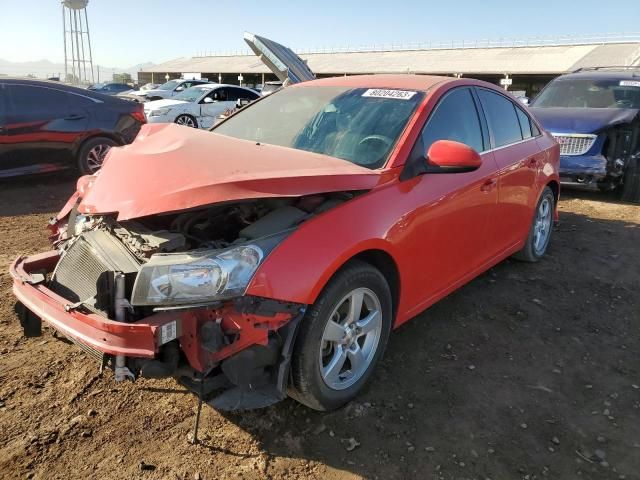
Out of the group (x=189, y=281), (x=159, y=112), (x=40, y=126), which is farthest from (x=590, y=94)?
(x=159, y=112)

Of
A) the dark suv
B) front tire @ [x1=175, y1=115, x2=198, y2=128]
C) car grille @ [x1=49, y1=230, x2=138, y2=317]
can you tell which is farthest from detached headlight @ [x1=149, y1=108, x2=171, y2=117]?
car grille @ [x1=49, y1=230, x2=138, y2=317]

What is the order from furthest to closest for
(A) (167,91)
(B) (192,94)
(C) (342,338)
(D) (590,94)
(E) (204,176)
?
1. (A) (167,91)
2. (B) (192,94)
3. (D) (590,94)
4. (C) (342,338)
5. (E) (204,176)

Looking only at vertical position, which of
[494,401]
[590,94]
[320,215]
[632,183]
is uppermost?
[590,94]

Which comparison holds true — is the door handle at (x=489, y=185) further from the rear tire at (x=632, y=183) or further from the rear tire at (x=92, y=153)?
the rear tire at (x=92, y=153)

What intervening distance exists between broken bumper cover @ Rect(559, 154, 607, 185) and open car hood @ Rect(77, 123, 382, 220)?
19.9 feet

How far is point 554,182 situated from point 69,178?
22.6 feet

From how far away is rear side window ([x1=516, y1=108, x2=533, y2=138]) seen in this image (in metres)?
4.61

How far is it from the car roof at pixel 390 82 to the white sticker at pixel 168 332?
2.27 m

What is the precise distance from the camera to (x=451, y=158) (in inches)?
115

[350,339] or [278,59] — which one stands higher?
[278,59]

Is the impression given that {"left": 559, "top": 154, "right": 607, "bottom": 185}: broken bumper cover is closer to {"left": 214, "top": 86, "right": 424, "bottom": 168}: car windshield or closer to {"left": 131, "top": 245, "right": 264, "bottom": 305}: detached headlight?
{"left": 214, "top": 86, "right": 424, "bottom": 168}: car windshield

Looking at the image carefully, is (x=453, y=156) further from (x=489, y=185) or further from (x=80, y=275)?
(x=80, y=275)

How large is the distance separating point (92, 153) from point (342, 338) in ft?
20.5

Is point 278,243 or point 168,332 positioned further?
point 278,243
